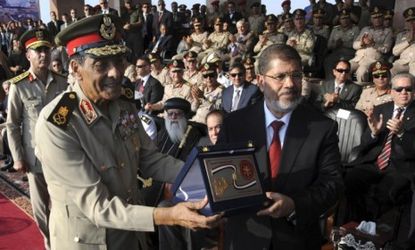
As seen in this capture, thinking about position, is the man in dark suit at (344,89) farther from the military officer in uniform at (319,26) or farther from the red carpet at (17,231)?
the red carpet at (17,231)

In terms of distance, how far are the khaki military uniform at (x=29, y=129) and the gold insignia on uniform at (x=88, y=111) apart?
6.46 ft

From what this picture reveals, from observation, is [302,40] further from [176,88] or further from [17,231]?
[17,231]

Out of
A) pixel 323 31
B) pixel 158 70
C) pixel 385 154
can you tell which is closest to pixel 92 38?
pixel 385 154

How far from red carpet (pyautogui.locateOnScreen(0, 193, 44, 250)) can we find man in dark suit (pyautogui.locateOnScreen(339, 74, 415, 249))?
114 inches

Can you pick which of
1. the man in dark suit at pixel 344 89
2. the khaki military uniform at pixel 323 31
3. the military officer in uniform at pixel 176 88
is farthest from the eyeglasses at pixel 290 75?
the khaki military uniform at pixel 323 31

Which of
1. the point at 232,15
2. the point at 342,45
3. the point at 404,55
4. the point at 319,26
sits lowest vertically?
the point at 404,55

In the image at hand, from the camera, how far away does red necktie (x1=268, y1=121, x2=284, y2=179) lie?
6.07 feet

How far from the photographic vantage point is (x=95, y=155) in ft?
5.93

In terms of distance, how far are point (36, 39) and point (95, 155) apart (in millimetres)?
2333

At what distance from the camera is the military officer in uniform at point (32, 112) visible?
3.56 metres

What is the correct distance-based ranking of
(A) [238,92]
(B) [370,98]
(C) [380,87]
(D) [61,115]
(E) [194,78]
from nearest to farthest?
(D) [61,115] → (C) [380,87] → (B) [370,98] → (A) [238,92] → (E) [194,78]

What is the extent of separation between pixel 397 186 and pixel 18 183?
4749 mm

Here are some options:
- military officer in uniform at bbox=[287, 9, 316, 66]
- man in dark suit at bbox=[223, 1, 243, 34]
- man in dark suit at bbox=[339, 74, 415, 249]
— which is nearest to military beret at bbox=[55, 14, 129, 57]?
man in dark suit at bbox=[339, 74, 415, 249]

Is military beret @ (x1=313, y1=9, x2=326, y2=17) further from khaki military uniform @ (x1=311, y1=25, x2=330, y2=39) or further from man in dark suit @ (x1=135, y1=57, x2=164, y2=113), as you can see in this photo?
man in dark suit @ (x1=135, y1=57, x2=164, y2=113)
